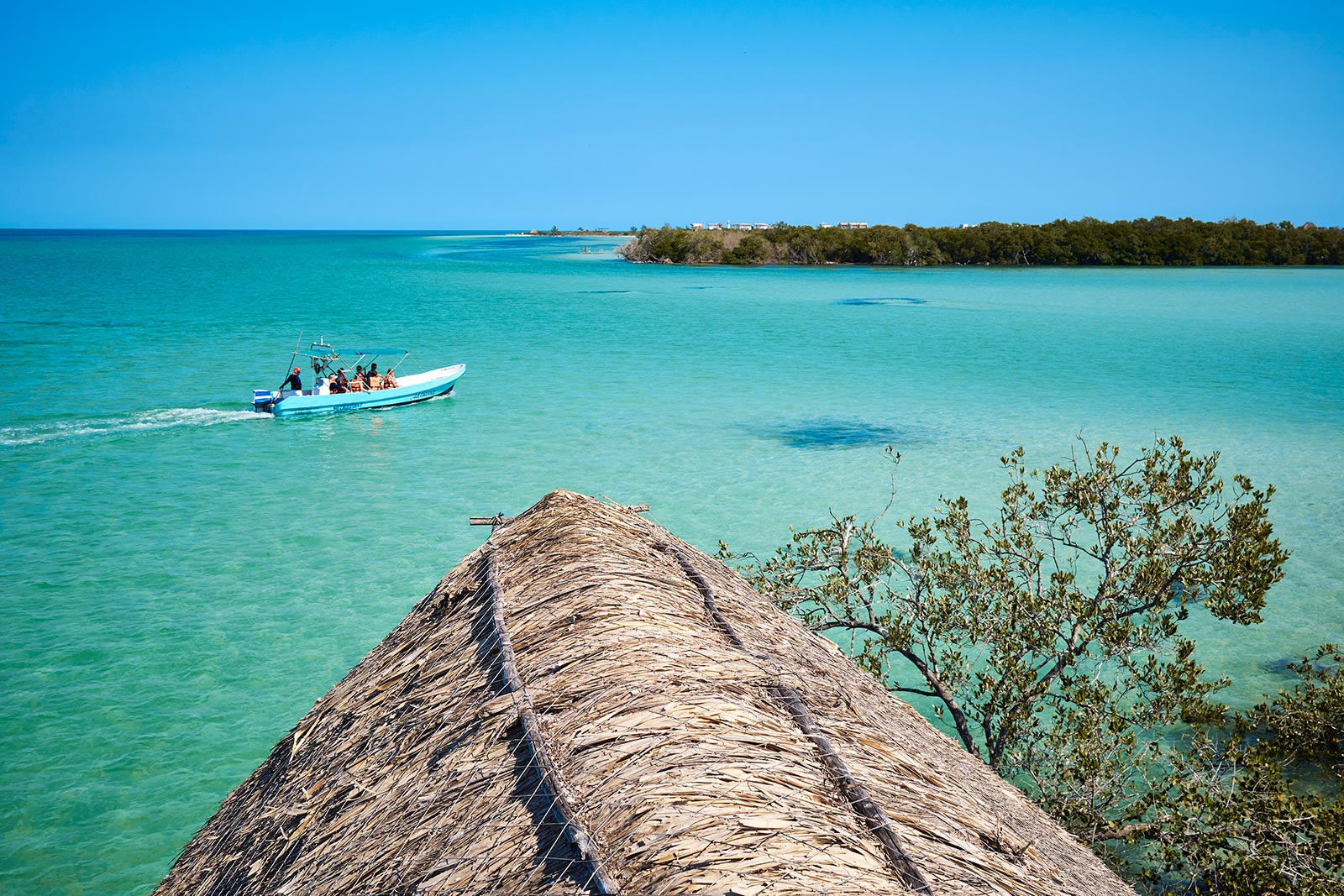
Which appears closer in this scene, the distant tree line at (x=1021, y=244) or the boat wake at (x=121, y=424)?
the boat wake at (x=121, y=424)

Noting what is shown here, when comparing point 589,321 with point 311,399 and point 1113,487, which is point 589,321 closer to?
point 311,399

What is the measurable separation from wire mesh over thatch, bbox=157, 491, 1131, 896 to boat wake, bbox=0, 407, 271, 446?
57.2 feet

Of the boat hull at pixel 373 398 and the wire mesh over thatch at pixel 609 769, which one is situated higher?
the wire mesh over thatch at pixel 609 769

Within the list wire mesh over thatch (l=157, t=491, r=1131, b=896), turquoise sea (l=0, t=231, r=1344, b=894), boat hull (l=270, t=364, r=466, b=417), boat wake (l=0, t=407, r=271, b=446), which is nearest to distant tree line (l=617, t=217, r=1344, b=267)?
turquoise sea (l=0, t=231, r=1344, b=894)

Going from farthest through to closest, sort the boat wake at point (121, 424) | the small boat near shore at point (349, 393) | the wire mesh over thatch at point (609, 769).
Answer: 1. the small boat near shore at point (349, 393)
2. the boat wake at point (121, 424)
3. the wire mesh over thatch at point (609, 769)

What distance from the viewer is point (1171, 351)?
31.9m

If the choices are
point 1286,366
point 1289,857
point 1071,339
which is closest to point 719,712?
point 1289,857

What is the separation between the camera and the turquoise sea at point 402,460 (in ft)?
27.4

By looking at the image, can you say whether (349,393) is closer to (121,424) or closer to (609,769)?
(121,424)

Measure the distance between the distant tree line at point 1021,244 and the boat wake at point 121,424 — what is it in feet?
216

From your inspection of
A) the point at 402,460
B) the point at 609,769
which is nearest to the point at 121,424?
the point at 402,460

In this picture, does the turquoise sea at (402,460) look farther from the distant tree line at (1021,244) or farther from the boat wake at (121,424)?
the distant tree line at (1021,244)

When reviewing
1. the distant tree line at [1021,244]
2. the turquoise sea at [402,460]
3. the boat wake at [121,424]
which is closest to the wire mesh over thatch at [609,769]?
the turquoise sea at [402,460]

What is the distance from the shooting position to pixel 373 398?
70.4ft
